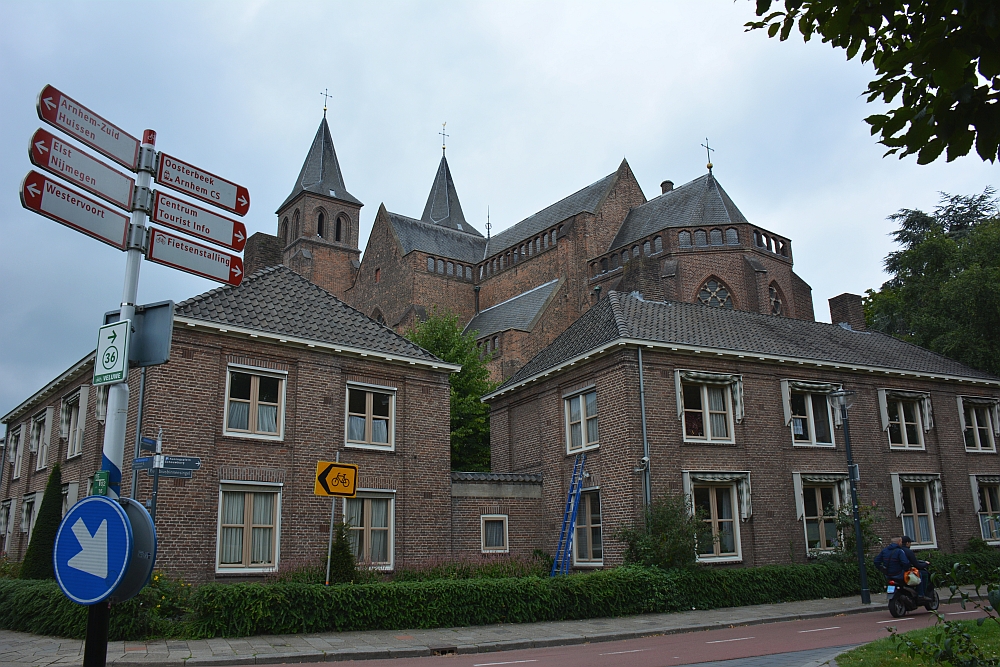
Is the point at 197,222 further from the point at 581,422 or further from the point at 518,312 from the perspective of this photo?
the point at 518,312

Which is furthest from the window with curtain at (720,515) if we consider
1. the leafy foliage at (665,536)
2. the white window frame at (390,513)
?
the white window frame at (390,513)

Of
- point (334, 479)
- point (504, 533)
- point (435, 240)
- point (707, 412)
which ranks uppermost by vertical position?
point (435, 240)

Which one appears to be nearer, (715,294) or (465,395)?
(465,395)

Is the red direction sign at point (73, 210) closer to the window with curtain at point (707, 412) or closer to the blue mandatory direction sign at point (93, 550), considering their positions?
the blue mandatory direction sign at point (93, 550)

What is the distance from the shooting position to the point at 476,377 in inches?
1385

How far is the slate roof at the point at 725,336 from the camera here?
22594 mm

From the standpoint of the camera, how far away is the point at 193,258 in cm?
586

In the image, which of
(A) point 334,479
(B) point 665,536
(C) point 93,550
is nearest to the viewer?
(C) point 93,550

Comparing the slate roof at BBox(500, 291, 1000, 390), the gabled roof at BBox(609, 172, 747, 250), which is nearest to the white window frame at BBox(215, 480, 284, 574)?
the slate roof at BBox(500, 291, 1000, 390)

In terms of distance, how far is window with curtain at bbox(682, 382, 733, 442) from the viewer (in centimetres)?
2188

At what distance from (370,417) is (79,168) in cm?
1567

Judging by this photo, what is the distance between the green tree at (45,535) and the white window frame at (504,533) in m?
10.3

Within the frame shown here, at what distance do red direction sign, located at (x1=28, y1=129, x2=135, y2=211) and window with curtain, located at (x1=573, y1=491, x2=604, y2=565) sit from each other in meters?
17.9

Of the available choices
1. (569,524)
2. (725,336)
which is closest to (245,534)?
(569,524)
